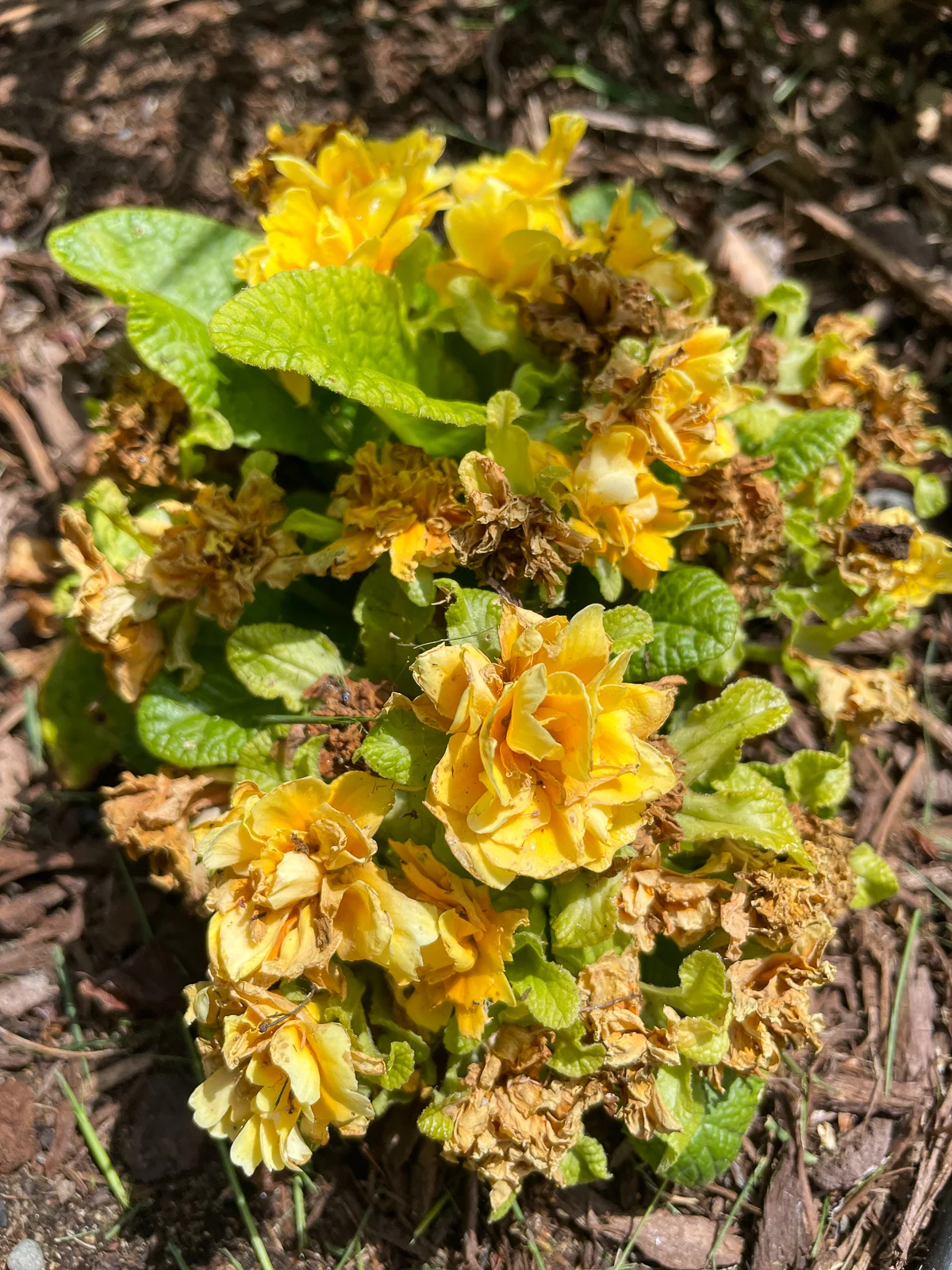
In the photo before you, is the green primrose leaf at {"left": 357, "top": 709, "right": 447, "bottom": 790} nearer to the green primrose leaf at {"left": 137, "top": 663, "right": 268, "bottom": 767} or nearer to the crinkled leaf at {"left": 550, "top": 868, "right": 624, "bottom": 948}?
the crinkled leaf at {"left": 550, "top": 868, "right": 624, "bottom": 948}

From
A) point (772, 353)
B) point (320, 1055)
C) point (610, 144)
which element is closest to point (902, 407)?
point (772, 353)

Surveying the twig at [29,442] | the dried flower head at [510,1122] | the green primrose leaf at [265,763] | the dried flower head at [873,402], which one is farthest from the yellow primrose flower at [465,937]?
the twig at [29,442]

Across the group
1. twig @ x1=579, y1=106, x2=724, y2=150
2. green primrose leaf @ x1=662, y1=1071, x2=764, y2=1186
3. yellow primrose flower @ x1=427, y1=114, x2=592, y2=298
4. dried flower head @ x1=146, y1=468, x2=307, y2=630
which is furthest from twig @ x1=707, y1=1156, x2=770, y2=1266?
twig @ x1=579, y1=106, x2=724, y2=150

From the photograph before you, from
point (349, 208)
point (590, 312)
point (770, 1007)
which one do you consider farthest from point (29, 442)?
point (770, 1007)

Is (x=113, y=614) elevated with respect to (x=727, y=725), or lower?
elevated

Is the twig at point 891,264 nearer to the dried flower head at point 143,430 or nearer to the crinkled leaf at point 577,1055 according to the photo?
the dried flower head at point 143,430

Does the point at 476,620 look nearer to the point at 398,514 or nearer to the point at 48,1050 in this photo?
the point at 398,514

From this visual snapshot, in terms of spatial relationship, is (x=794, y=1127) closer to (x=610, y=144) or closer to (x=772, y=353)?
(x=772, y=353)
